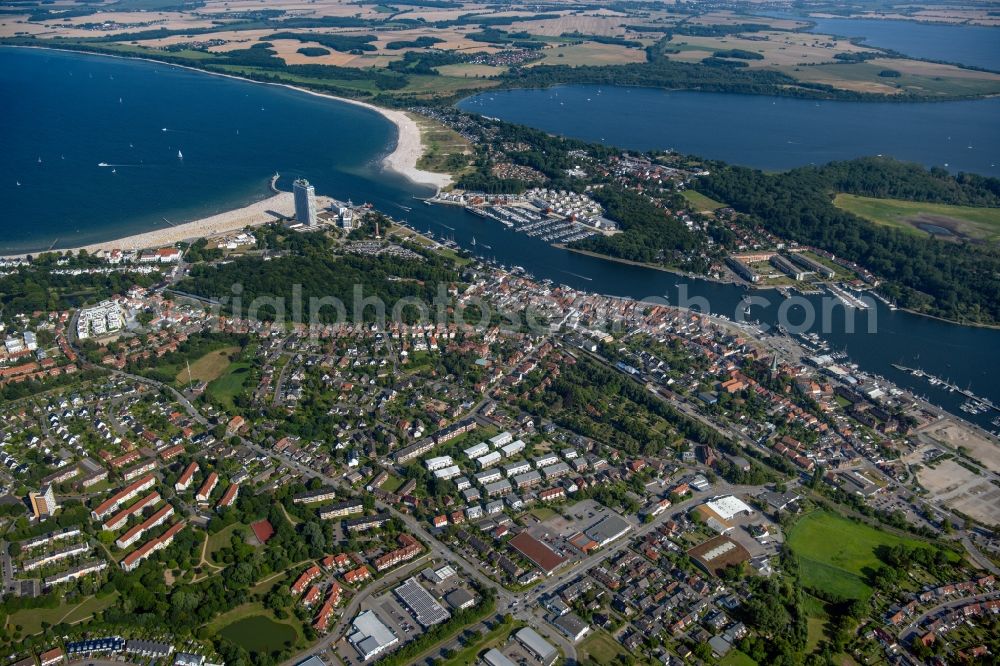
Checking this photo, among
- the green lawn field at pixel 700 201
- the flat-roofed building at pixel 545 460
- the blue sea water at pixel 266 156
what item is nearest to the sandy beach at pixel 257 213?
the blue sea water at pixel 266 156

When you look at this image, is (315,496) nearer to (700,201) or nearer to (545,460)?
(545,460)

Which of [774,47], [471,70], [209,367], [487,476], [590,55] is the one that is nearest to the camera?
[487,476]

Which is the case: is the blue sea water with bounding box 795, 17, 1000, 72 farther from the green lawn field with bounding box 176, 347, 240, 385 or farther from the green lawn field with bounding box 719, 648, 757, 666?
the green lawn field with bounding box 719, 648, 757, 666

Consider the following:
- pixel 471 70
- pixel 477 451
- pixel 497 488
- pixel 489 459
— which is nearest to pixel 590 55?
pixel 471 70

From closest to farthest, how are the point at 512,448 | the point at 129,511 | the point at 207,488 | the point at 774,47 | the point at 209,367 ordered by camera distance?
the point at 129,511
the point at 207,488
the point at 512,448
the point at 209,367
the point at 774,47

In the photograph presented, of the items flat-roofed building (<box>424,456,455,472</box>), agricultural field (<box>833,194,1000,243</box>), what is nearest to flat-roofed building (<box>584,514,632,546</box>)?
flat-roofed building (<box>424,456,455,472</box>)

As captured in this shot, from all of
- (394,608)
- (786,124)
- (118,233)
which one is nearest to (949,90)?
(786,124)

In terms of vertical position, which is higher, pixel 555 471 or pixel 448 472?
pixel 448 472
